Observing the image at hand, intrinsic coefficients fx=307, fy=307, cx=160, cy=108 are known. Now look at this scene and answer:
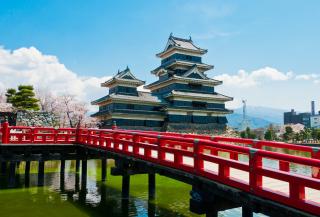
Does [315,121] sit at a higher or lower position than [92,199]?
higher

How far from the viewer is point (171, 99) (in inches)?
1863

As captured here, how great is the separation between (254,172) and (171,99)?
134 feet

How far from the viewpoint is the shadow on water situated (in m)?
12.8

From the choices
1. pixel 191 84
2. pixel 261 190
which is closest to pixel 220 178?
pixel 261 190

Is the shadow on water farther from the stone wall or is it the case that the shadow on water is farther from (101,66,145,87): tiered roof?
(101,66,145,87): tiered roof

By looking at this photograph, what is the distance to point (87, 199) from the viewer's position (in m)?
15.1

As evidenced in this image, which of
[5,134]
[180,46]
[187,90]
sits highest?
[180,46]

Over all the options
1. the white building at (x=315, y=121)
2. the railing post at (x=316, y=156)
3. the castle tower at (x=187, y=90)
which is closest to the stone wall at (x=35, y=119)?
the castle tower at (x=187, y=90)

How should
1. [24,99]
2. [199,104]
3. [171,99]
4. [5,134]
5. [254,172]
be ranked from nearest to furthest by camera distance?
[254,172] → [5,134] → [24,99] → [171,99] → [199,104]


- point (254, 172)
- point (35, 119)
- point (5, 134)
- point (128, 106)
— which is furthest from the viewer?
point (128, 106)

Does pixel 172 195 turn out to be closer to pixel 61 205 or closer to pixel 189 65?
pixel 61 205

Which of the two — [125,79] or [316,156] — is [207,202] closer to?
[316,156]

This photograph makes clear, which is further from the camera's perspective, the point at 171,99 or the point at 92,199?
the point at 171,99

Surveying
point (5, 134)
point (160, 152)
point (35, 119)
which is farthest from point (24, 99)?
point (160, 152)
